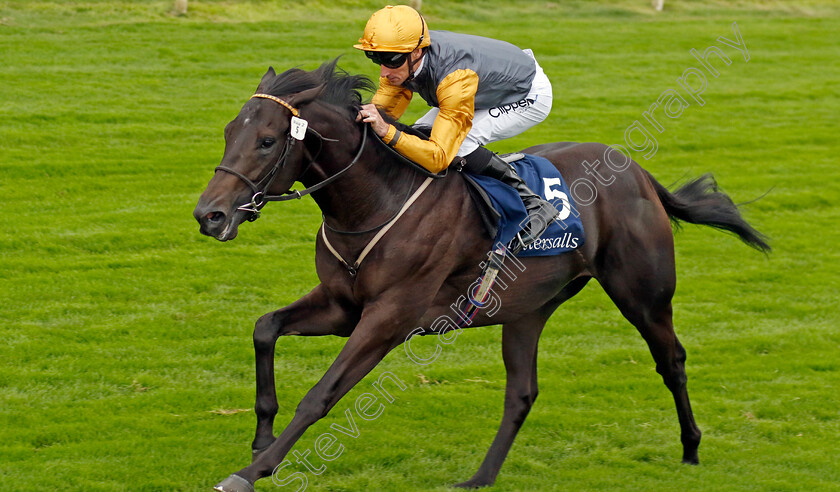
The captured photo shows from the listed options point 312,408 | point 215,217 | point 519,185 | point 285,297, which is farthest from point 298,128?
point 285,297

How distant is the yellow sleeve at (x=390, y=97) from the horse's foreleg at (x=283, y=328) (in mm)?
1021

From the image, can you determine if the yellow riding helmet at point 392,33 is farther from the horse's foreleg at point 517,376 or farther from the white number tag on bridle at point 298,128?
the horse's foreleg at point 517,376

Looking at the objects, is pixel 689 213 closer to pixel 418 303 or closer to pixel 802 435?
pixel 802 435

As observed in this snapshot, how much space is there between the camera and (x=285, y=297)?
8.03m

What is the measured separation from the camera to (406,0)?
16.9m

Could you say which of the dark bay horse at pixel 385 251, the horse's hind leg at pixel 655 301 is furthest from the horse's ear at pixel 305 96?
the horse's hind leg at pixel 655 301

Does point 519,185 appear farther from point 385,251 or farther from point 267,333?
point 267,333

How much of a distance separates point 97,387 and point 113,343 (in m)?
0.81

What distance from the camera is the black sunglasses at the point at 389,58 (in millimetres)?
4453

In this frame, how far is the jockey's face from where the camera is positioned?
4.52 m

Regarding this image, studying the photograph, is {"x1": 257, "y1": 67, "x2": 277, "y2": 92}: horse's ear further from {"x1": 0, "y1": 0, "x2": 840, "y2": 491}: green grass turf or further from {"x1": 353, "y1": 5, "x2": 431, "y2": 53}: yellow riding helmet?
{"x1": 0, "y1": 0, "x2": 840, "y2": 491}: green grass turf

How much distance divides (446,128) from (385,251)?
2.08ft

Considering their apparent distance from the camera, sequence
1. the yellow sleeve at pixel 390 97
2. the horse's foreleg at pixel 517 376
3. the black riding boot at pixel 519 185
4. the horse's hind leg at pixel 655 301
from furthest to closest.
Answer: the horse's hind leg at pixel 655 301, the horse's foreleg at pixel 517 376, the yellow sleeve at pixel 390 97, the black riding boot at pixel 519 185

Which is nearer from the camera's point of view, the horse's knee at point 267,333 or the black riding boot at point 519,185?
the horse's knee at point 267,333
